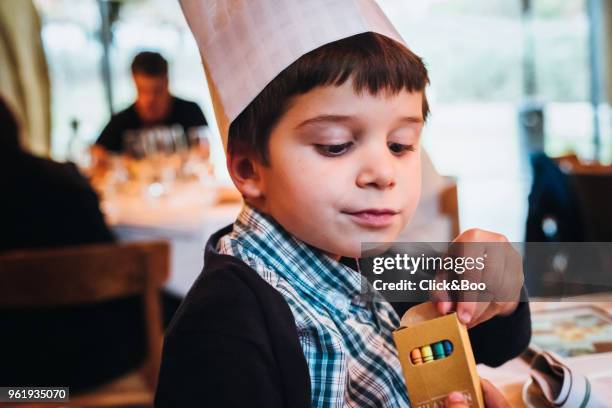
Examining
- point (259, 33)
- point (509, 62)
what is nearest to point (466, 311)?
point (259, 33)

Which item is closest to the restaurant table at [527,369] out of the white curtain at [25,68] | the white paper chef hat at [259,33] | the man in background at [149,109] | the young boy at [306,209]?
the young boy at [306,209]

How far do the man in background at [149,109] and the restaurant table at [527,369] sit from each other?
7.28 feet

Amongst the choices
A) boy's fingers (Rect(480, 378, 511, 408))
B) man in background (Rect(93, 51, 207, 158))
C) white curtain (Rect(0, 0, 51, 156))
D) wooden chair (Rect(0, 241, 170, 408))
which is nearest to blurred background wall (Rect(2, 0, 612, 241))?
white curtain (Rect(0, 0, 51, 156))

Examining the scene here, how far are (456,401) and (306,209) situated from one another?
0.16m

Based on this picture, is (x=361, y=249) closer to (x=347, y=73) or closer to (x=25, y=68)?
(x=347, y=73)

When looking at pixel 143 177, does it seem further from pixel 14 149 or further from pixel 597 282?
pixel 597 282

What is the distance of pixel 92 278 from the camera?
1.31m

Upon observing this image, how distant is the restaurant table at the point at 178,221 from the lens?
1.65 m

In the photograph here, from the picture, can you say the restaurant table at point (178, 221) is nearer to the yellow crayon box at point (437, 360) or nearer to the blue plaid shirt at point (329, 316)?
the blue plaid shirt at point (329, 316)

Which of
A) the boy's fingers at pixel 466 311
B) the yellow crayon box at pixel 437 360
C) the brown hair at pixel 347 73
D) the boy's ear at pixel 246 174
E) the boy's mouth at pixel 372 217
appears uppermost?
the brown hair at pixel 347 73

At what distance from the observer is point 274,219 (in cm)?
52

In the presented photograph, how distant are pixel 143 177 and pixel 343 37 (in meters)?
1.76

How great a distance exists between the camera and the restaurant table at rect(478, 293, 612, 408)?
478 mm

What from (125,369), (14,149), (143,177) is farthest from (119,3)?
(125,369)
